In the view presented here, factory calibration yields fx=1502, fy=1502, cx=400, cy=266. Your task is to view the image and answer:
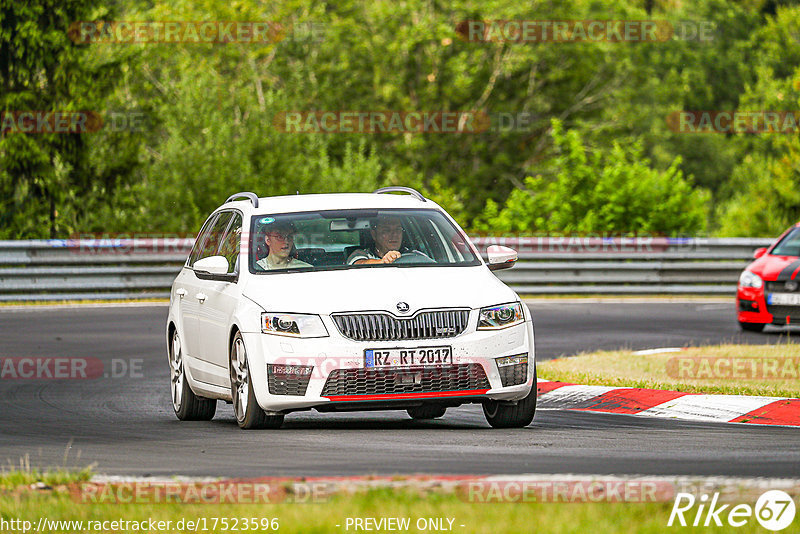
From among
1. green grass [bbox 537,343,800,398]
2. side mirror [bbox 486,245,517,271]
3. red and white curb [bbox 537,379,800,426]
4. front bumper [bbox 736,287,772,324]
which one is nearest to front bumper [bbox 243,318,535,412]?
side mirror [bbox 486,245,517,271]

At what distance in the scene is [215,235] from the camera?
11477 millimetres

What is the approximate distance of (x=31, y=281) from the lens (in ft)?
76.5

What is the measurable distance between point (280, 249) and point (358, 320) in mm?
1223

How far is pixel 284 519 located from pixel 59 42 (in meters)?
24.5

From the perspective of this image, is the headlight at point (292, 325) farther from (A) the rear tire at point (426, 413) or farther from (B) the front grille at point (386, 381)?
(A) the rear tire at point (426, 413)

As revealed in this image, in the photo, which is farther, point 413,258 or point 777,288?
point 777,288

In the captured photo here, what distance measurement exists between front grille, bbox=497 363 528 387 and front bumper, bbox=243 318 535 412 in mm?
28

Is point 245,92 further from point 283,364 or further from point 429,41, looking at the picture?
point 283,364

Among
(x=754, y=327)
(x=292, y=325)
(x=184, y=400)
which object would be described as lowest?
(x=754, y=327)

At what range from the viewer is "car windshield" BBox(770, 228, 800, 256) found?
1933cm

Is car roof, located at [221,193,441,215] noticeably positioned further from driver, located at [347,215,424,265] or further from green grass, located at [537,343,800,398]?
green grass, located at [537,343,800,398]

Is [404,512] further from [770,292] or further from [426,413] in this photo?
[770,292]

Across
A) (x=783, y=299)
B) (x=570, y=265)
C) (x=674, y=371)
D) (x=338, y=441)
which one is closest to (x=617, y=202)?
(x=570, y=265)

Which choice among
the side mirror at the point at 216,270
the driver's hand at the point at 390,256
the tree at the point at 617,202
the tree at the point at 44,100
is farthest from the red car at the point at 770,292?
the tree at the point at 44,100
